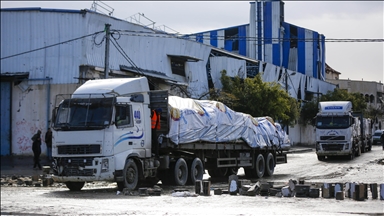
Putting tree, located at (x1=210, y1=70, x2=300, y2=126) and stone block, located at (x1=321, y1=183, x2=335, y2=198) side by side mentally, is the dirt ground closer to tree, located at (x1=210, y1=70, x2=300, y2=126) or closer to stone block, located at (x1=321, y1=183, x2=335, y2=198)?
stone block, located at (x1=321, y1=183, x2=335, y2=198)

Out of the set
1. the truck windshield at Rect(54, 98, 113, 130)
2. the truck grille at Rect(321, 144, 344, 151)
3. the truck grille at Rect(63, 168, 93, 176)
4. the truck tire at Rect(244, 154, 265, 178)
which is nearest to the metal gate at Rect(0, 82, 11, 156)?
the truck tire at Rect(244, 154, 265, 178)

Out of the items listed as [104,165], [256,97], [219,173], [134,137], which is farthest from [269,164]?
[256,97]

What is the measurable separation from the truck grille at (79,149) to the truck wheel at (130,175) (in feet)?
4.00

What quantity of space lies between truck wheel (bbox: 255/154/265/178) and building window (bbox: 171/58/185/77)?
1974cm

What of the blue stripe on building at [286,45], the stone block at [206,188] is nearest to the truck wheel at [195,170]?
the stone block at [206,188]

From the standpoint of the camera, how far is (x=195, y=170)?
2220 centimetres

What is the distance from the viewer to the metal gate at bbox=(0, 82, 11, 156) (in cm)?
3578

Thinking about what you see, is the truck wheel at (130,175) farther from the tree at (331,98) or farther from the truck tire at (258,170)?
the tree at (331,98)

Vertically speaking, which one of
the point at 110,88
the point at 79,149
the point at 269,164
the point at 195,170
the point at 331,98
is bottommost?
the point at 269,164

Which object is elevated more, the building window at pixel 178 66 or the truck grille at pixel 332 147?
the building window at pixel 178 66

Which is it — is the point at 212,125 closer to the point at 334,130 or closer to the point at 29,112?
the point at 334,130

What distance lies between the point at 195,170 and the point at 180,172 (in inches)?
34.2

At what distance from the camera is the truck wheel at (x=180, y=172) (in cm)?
2100

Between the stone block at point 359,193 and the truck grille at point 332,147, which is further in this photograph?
the truck grille at point 332,147
